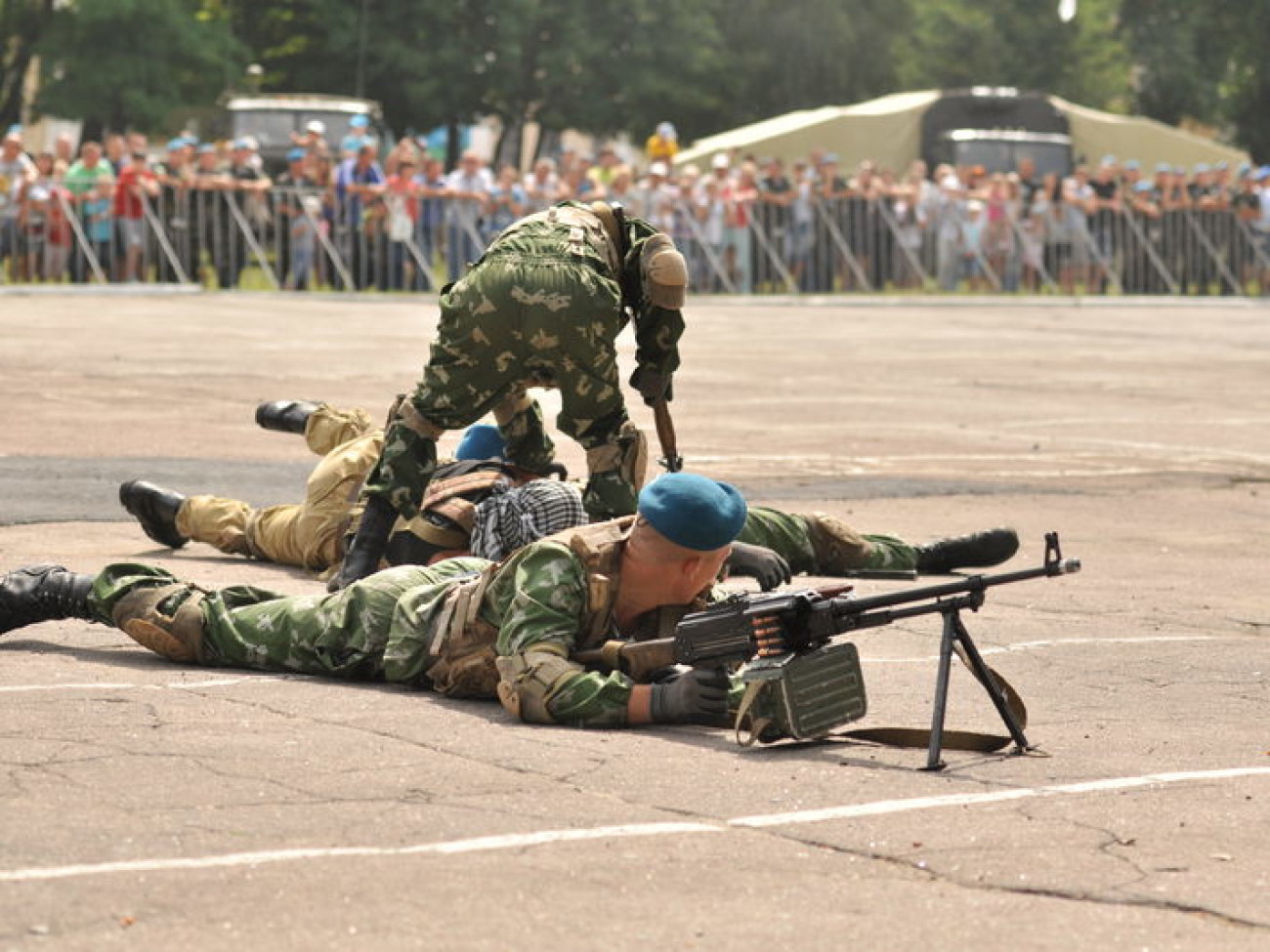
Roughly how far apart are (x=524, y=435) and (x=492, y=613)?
2.55 metres

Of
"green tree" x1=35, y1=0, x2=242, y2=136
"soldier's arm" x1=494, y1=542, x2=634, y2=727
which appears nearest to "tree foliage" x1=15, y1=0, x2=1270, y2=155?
"green tree" x1=35, y1=0, x2=242, y2=136

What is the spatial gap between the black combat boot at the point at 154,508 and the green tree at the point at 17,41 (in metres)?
34.8

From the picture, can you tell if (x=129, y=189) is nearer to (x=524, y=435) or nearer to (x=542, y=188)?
(x=542, y=188)

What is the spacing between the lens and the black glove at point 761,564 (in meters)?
8.69

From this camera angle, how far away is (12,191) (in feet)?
88.9

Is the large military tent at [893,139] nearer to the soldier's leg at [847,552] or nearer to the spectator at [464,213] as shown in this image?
the spectator at [464,213]

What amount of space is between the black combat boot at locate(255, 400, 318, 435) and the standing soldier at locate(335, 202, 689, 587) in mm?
1507

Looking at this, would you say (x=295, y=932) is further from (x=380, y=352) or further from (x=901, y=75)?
(x=901, y=75)

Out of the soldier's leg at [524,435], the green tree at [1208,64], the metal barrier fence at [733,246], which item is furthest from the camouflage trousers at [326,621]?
the green tree at [1208,64]

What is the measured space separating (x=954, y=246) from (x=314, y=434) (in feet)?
76.9

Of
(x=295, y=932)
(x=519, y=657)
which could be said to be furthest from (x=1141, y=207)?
(x=295, y=932)

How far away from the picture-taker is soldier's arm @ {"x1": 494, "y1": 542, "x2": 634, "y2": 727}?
7.04 m

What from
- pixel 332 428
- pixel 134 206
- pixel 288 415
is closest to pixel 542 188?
pixel 134 206

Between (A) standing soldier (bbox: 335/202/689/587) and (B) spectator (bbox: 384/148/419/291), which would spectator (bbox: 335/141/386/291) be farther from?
(A) standing soldier (bbox: 335/202/689/587)
